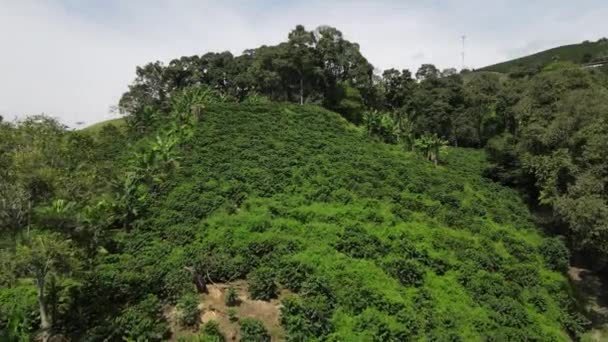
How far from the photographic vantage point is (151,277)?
→ 67.5 ft

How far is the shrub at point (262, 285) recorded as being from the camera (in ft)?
64.1

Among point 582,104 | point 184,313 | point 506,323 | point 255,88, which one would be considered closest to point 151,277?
point 184,313

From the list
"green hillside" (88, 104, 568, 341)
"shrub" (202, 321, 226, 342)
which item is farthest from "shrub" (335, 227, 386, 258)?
"shrub" (202, 321, 226, 342)

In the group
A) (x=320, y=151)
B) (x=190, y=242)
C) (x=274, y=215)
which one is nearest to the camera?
(x=190, y=242)

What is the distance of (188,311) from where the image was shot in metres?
17.6

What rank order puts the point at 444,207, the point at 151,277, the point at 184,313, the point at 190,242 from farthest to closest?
the point at 444,207 → the point at 190,242 → the point at 151,277 → the point at 184,313

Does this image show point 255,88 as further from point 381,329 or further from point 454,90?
point 381,329

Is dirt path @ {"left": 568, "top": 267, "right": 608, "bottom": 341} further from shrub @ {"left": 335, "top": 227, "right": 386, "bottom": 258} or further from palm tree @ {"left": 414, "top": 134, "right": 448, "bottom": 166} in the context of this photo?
palm tree @ {"left": 414, "top": 134, "right": 448, "bottom": 166}

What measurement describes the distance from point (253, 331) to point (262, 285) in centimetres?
262

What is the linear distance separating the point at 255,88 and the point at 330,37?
11186 mm

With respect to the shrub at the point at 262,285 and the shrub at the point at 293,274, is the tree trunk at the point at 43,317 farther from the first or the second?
the shrub at the point at 293,274

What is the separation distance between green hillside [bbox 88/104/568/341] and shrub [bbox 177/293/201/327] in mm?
1610

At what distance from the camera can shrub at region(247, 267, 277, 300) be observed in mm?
19527

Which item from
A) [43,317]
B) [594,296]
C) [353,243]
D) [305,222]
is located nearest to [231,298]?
[43,317]
